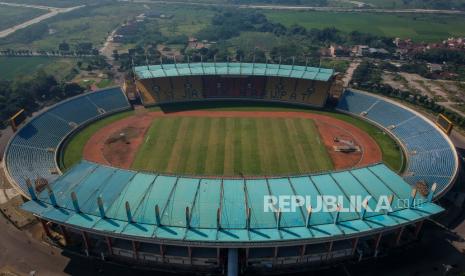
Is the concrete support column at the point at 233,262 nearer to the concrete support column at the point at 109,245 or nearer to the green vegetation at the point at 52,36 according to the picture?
the concrete support column at the point at 109,245

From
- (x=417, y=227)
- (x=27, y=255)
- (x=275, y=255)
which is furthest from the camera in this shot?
(x=417, y=227)

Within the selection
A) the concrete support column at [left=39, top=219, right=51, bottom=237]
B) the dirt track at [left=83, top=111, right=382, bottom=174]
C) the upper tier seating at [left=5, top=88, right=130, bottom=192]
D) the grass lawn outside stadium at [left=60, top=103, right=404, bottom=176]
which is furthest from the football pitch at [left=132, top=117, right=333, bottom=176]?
the concrete support column at [left=39, top=219, right=51, bottom=237]

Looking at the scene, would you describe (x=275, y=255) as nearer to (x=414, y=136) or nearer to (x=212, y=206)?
(x=212, y=206)

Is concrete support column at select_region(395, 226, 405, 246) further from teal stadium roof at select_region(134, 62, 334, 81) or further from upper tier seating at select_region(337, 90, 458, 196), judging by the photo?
teal stadium roof at select_region(134, 62, 334, 81)

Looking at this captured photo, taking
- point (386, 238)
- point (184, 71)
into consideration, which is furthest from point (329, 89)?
point (386, 238)

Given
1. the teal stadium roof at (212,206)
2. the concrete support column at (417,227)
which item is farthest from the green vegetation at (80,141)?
the concrete support column at (417,227)

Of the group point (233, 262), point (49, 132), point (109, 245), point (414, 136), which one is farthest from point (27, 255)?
point (414, 136)
